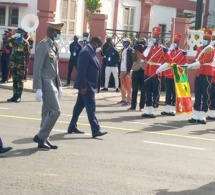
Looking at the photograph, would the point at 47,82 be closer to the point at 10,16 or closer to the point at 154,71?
the point at 154,71

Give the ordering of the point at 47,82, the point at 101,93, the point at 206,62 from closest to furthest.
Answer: the point at 47,82 < the point at 206,62 < the point at 101,93

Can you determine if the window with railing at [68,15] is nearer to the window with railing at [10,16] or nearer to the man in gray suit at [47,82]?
the window with railing at [10,16]

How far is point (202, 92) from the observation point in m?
17.0

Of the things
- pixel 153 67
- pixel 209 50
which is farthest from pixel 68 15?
pixel 209 50

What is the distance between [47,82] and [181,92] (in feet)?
21.7

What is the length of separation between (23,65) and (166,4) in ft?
67.1

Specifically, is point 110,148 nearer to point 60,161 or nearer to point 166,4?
point 60,161

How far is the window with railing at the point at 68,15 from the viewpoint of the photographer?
30828 millimetres

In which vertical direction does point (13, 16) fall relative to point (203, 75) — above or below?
above

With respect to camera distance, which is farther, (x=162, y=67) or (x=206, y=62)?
(x=162, y=67)

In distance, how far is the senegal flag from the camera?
17.3 m

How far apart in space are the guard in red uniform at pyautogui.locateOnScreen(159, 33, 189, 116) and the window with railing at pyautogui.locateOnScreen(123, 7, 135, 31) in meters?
17.2

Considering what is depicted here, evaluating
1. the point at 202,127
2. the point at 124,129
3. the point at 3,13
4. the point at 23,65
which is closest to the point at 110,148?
the point at 124,129

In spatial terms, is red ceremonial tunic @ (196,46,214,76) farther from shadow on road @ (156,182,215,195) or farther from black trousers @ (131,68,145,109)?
shadow on road @ (156,182,215,195)
